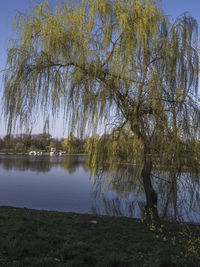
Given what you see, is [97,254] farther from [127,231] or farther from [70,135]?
[70,135]

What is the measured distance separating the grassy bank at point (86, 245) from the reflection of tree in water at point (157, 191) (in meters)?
0.46

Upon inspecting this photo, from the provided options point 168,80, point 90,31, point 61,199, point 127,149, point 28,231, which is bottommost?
point 61,199

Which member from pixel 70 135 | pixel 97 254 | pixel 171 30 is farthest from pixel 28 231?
pixel 171 30

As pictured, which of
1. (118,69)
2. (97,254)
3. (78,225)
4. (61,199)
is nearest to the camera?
(97,254)

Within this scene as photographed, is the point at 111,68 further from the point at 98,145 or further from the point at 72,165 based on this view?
the point at 72,165

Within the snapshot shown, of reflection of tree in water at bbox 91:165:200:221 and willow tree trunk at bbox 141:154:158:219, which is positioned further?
willow tree trunk at bbox 141:154:158:219

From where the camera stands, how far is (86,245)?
319cm

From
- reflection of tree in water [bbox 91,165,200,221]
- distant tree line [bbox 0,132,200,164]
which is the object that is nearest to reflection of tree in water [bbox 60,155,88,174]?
reflection of tree in water [bbox 91,165,200,221]

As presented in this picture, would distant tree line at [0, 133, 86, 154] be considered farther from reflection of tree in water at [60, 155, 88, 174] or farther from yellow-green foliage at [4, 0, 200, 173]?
reflection of tree in water at [60, 155, 88, 174]

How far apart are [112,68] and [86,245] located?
264cm

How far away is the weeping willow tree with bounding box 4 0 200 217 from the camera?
3.72m

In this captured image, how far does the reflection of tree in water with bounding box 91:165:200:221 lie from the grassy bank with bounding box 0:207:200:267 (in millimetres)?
464

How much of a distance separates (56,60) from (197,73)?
2314 mm

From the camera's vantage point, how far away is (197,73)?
3941 millimetres
